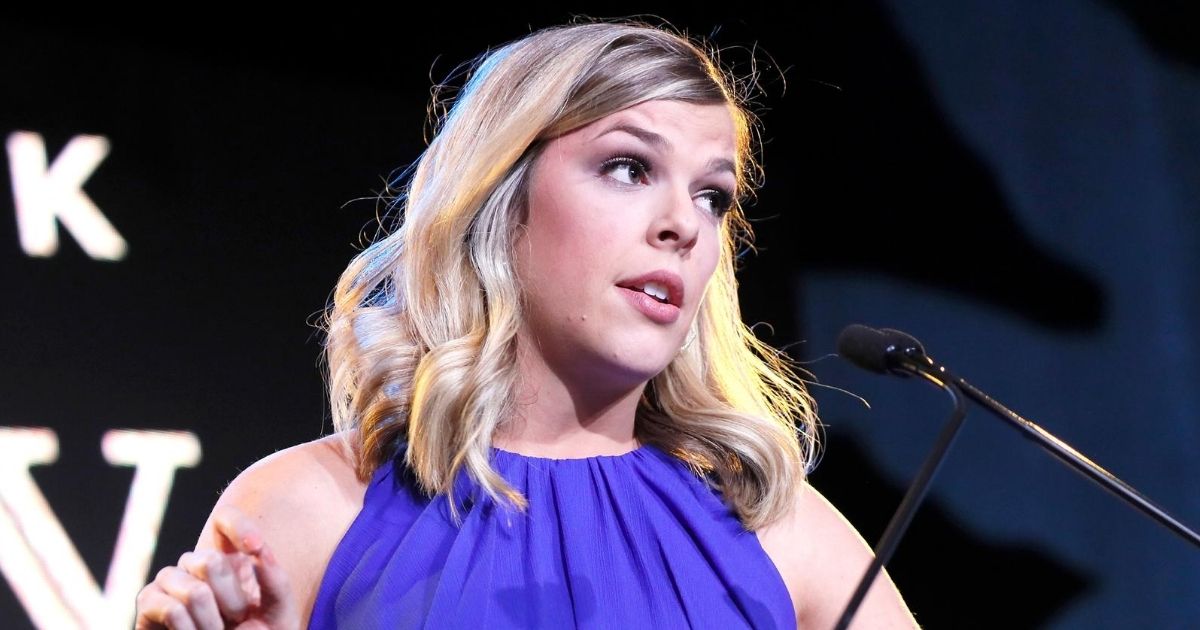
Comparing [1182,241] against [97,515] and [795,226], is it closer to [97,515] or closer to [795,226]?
[795,226]

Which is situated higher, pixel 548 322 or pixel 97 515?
pixel 548 322

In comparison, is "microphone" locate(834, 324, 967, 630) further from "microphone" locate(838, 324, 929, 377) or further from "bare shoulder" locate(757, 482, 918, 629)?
"bare shoulder" locate(757, 482, 918, 629)

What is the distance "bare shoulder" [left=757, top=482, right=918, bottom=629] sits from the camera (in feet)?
6.18

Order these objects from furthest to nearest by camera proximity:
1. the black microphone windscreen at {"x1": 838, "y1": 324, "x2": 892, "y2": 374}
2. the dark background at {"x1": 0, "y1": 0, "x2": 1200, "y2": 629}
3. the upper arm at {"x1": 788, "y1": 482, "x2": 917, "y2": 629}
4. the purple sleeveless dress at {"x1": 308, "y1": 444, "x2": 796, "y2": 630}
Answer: the dark background at {"x1": 0, "y1": 0, "x2": 1200, "y2": 629} → the upper arm at {"x1": 788, "y1": 482, "x2": 917, "y2": 629} → the purple sleeveless dress at {"x1": 308, "y1": 444, "x2": 796, "y2": 630} → the black microphone windscreen at {"x1": 838, "y1": 324, "x2": 892, "y2": 374}

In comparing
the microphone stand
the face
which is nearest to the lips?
the face

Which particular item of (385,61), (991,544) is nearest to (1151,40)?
(991,544)

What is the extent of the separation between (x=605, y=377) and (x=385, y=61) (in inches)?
53.6

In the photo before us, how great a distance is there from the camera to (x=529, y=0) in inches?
118

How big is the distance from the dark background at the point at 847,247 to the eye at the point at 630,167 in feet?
3.58

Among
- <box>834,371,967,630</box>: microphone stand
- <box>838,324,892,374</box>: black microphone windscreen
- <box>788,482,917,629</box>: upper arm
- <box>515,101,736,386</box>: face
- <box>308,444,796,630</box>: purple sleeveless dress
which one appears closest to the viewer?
<box>834,371,967,630</box>: microphone stand

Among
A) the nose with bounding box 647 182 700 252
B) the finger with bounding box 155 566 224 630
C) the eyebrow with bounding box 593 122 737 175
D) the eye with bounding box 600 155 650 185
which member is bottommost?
the finger with bounding box 155 566 224 630

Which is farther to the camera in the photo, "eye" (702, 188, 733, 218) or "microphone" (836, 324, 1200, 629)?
"eye" (702, 188, 733, 218)

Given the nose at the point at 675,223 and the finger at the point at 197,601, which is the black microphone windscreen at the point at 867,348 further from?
the finger at the point at 197,601

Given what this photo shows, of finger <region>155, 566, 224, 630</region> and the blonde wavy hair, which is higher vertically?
the blonde wavy hair
